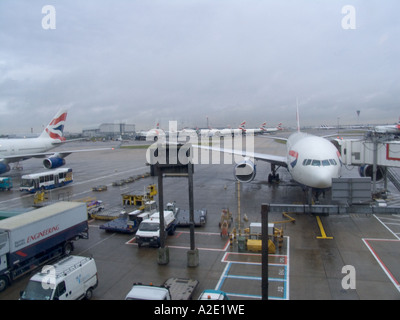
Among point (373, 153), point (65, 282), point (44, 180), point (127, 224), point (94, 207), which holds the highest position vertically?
point (373, 153)

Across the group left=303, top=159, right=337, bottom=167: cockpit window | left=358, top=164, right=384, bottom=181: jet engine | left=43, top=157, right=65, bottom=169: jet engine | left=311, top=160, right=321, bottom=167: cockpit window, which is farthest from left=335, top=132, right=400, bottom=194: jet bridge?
left=43, top=157, right=65, bottom=169: jet engine

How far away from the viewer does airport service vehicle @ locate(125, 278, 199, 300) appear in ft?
34.3

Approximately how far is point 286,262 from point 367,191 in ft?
21.8

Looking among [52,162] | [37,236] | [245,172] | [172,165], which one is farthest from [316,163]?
[52,162]

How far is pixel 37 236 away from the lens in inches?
580

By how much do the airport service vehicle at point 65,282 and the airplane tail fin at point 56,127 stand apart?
44.3 metres

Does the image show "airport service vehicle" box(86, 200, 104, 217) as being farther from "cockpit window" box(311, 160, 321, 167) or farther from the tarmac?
"cockpit window" box(311, 160, 321, 167)

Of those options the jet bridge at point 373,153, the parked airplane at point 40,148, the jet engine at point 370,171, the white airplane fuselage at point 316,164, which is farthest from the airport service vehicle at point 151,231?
the parked airplane at point 40,148

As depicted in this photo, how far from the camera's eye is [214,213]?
2508cm

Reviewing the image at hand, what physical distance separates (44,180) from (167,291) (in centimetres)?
3060

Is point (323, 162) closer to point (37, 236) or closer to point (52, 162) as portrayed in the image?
point (37, 236)
